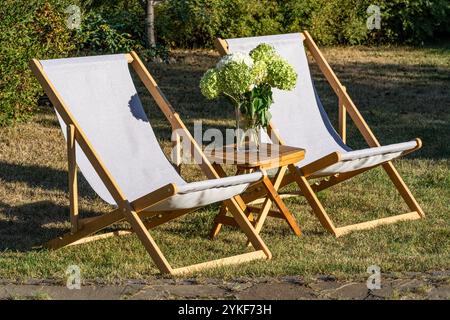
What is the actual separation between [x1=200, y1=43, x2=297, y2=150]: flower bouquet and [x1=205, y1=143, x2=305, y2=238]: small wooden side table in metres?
0.13

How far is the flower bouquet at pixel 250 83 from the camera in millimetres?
7230

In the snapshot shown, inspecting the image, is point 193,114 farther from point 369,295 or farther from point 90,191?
point 369,295

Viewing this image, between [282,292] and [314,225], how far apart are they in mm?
1813

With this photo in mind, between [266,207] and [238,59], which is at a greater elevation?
[238,59]

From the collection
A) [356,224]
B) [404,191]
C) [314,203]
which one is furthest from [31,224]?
[404,191]

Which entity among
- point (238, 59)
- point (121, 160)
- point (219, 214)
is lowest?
point (219, 214)

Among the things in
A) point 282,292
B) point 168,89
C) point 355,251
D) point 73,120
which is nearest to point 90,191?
point 73,120

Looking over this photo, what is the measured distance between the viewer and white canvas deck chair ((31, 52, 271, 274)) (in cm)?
646

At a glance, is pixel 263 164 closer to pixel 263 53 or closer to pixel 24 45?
pixel 263 53

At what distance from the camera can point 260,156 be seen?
7195mm

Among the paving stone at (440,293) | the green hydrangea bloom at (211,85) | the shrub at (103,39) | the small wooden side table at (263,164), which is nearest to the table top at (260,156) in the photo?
the small wooden side table at (263,164)

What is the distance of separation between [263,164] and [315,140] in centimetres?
121

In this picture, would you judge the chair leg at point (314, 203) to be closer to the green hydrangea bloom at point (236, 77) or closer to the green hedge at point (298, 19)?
the green hydrangea bloom at point (236, 77)

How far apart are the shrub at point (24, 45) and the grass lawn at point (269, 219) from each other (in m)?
0.31
